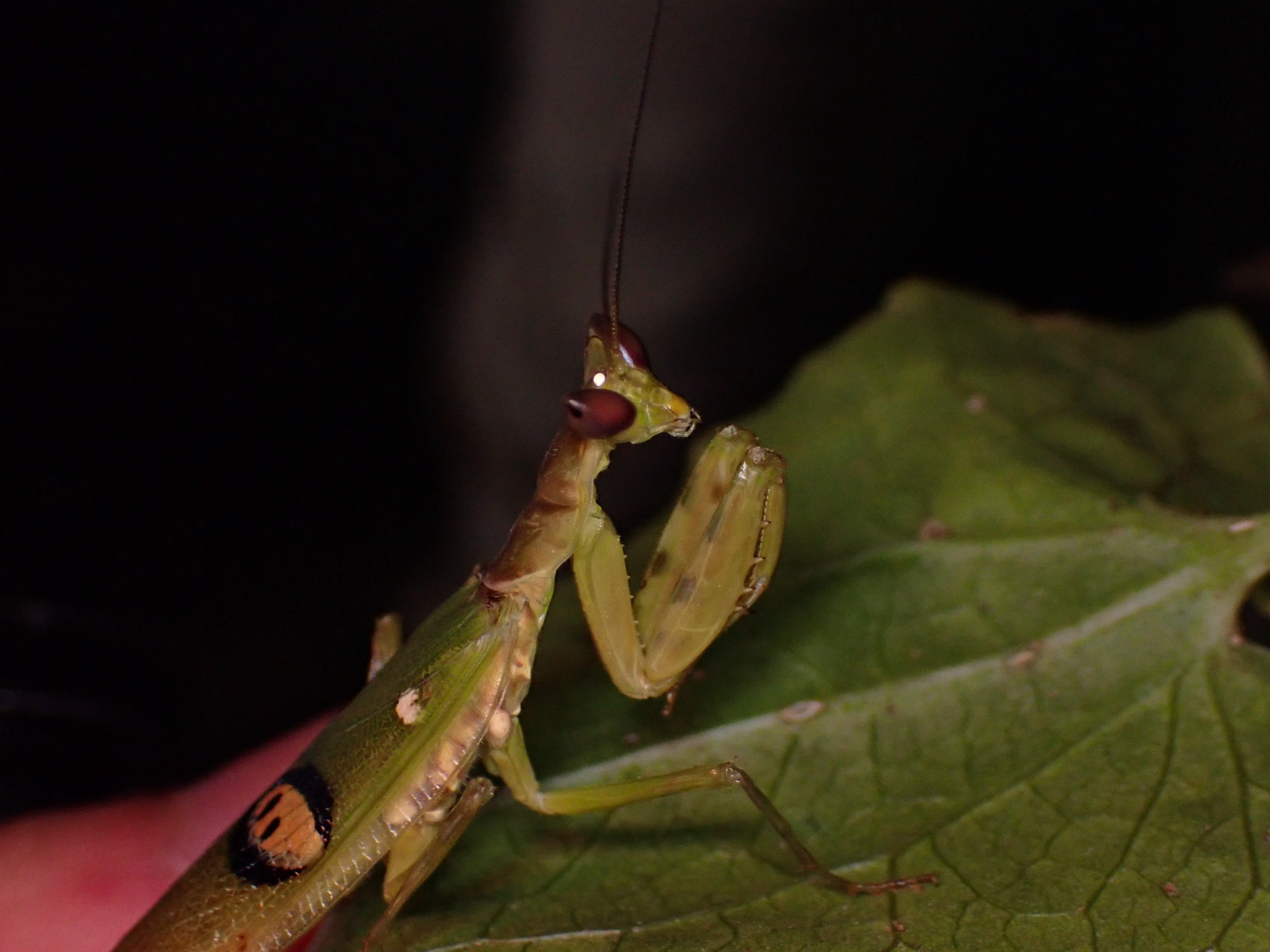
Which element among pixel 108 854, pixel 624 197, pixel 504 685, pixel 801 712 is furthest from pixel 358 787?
pixel 108 854

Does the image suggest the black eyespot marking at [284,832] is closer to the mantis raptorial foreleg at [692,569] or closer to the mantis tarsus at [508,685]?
the mantis tarsus at [508,685]

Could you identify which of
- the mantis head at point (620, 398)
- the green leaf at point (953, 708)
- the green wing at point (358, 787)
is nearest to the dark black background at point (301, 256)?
the green leaf at point (953, 708)

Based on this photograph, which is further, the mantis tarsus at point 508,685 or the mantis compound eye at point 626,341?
the mantis compound eye at point 626,341

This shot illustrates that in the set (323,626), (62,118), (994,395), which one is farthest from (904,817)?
(62,118)

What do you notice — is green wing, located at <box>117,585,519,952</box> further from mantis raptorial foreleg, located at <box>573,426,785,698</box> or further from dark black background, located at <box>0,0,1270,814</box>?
dark black background, located at <box>0,0,1270,814</box>

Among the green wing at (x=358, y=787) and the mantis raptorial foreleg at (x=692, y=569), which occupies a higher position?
the mantis raptorial foreleg at (x=692, y=569)
